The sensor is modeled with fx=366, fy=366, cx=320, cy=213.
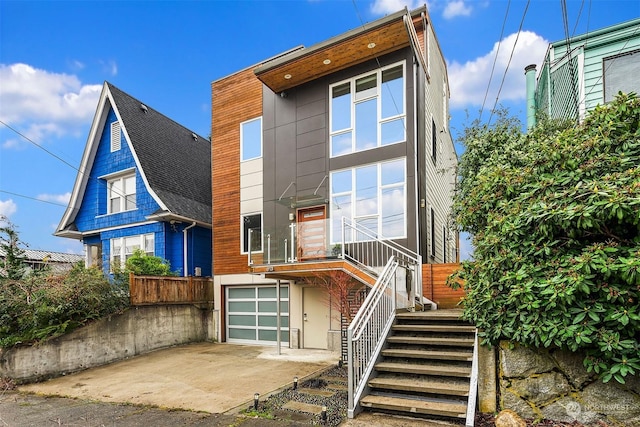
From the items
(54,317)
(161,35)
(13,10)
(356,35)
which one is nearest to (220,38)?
(161,35)

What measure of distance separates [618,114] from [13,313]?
11718 millimetres

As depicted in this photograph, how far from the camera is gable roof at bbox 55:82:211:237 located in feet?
45.0

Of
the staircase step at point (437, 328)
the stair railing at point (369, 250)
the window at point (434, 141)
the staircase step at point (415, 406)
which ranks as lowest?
the staircase step at point (415, 406)

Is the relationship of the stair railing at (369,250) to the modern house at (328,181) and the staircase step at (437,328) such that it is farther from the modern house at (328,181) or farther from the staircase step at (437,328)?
the staircase step at (437,328)

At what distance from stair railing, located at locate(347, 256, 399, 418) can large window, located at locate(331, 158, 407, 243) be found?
3.10 meters

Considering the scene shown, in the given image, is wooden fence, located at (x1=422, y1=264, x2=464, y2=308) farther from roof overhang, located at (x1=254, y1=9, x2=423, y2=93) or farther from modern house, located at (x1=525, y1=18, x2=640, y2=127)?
roof overhang, located at (x1=254, y1=9, x2=423, y2=93)

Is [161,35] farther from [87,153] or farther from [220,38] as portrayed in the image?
[87,153]

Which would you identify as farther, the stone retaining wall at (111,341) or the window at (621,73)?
the window at (621,73)

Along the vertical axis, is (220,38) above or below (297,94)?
above

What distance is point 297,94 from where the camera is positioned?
37.2 ft

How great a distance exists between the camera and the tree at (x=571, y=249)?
359 centimetres

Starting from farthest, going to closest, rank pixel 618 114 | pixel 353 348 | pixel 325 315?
pixel 325 315 → pixel 353 348 → pixel 618 114

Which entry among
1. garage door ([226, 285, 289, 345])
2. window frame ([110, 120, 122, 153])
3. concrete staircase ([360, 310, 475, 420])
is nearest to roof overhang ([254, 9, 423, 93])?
garage door ([226, 285, 289, 345])

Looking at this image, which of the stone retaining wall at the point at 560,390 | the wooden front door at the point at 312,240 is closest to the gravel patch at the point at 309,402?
the stone retaining wall at the point at 560,390
